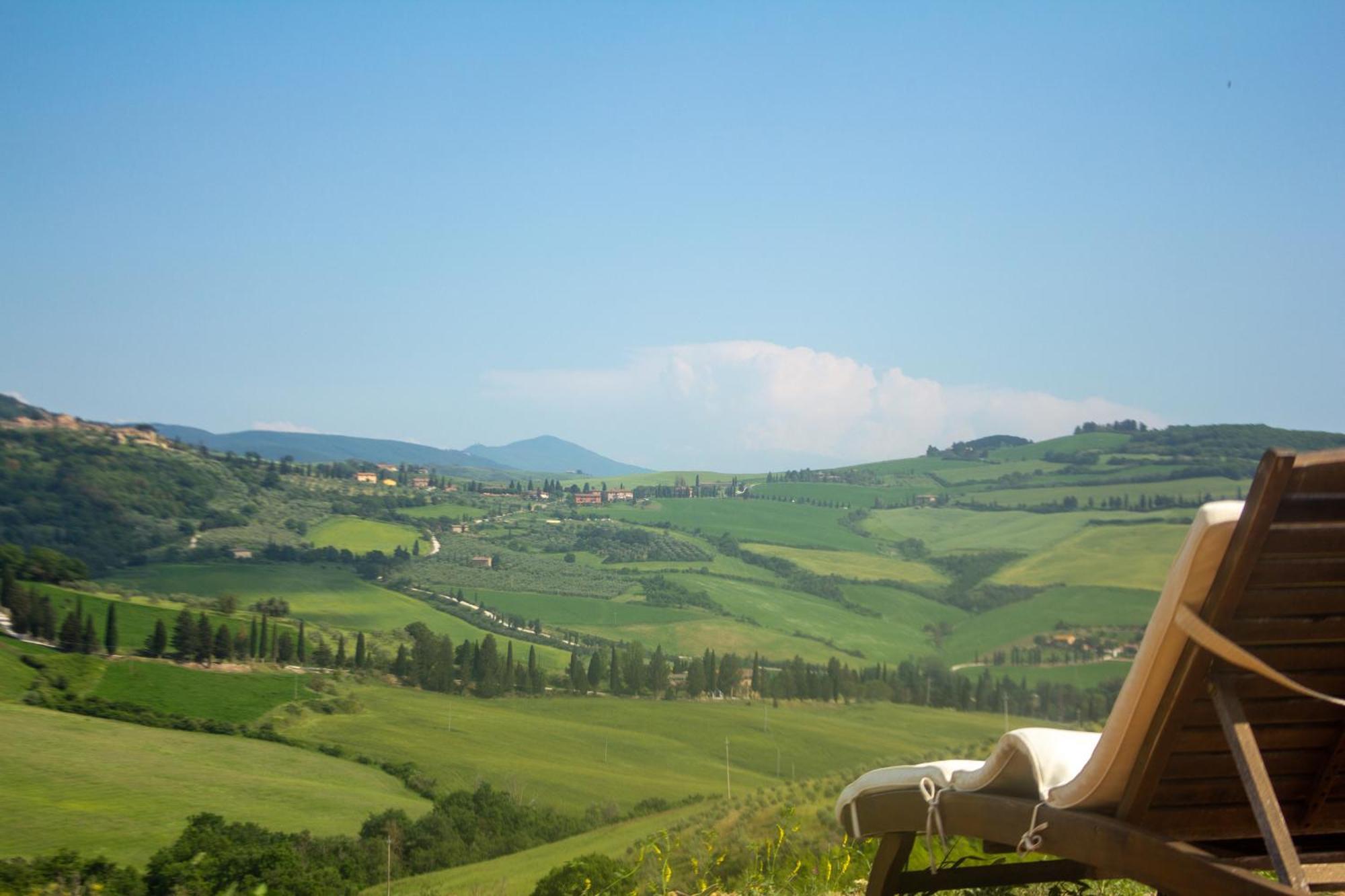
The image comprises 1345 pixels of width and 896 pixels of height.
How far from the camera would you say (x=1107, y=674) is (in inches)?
1261

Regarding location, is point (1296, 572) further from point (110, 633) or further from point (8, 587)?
point (110, 633)

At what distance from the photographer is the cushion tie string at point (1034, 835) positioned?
7.62ft

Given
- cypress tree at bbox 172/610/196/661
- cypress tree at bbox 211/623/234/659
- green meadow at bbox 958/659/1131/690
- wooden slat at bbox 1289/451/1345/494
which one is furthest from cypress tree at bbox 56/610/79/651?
green meadow at bbox 958/659/1131/690

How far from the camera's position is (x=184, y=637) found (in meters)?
13.0

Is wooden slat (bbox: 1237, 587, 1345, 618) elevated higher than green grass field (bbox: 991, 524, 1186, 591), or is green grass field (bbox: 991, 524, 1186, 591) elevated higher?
wooden slat (bbox: 1237, 587, 1345, 618)

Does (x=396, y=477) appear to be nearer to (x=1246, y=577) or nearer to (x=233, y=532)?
(x=233, y=532)

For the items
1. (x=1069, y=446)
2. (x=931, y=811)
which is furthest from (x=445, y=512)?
(x=1069, y=446)

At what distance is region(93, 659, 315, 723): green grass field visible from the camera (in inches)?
433

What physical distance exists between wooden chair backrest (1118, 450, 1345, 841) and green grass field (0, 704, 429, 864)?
297 inches

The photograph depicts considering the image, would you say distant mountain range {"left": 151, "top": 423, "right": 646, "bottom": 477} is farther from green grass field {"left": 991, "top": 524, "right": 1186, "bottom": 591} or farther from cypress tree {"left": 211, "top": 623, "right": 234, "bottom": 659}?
green grass field {"left": 991, "top": 524, "right": 1186, "bottom": 591}

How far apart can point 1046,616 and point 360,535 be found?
24.5 metres

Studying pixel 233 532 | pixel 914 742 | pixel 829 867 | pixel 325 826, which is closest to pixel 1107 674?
pixel 914 742

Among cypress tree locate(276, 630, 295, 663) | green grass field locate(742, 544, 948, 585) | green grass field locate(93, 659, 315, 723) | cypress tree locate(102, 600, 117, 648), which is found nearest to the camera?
green grass field locate(93, 659, 315, 723)

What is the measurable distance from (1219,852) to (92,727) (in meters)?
10.2
